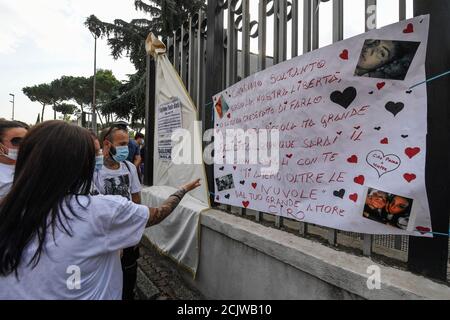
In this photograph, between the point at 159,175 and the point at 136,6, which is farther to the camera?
the point at 136,6

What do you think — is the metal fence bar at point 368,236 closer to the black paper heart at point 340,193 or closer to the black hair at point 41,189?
the black paper heart at point 340,193

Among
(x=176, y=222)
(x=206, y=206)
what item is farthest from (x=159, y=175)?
(x=206, y=206)

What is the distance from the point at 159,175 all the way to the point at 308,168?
281cm

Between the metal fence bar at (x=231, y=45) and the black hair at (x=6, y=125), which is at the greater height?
the metal fence bar at (x=231, y=45)

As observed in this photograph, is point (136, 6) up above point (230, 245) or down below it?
above

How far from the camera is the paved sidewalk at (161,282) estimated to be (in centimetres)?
307

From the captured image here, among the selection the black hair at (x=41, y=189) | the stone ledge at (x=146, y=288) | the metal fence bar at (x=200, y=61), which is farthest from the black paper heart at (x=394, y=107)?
the stone ledge at (x=146, y=288)

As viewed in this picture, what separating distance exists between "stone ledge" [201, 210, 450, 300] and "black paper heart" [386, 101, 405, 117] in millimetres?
797

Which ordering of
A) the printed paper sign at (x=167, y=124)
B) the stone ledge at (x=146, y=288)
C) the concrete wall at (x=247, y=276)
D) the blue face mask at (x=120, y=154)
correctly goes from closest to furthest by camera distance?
the concrete wall at (x=247, y=276), the blue face mask at (x=120, y=154), the stone ledge at (x=146, y=288), the printed paper sign at (x=167, y=124)

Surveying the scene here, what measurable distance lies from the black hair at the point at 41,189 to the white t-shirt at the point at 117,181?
1.16m

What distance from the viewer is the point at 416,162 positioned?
1.45m

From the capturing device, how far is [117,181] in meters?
2.50

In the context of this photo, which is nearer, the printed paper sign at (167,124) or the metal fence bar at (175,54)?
the printed paper sign at (167,124)

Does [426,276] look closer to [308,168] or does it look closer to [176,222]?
[308,168]
